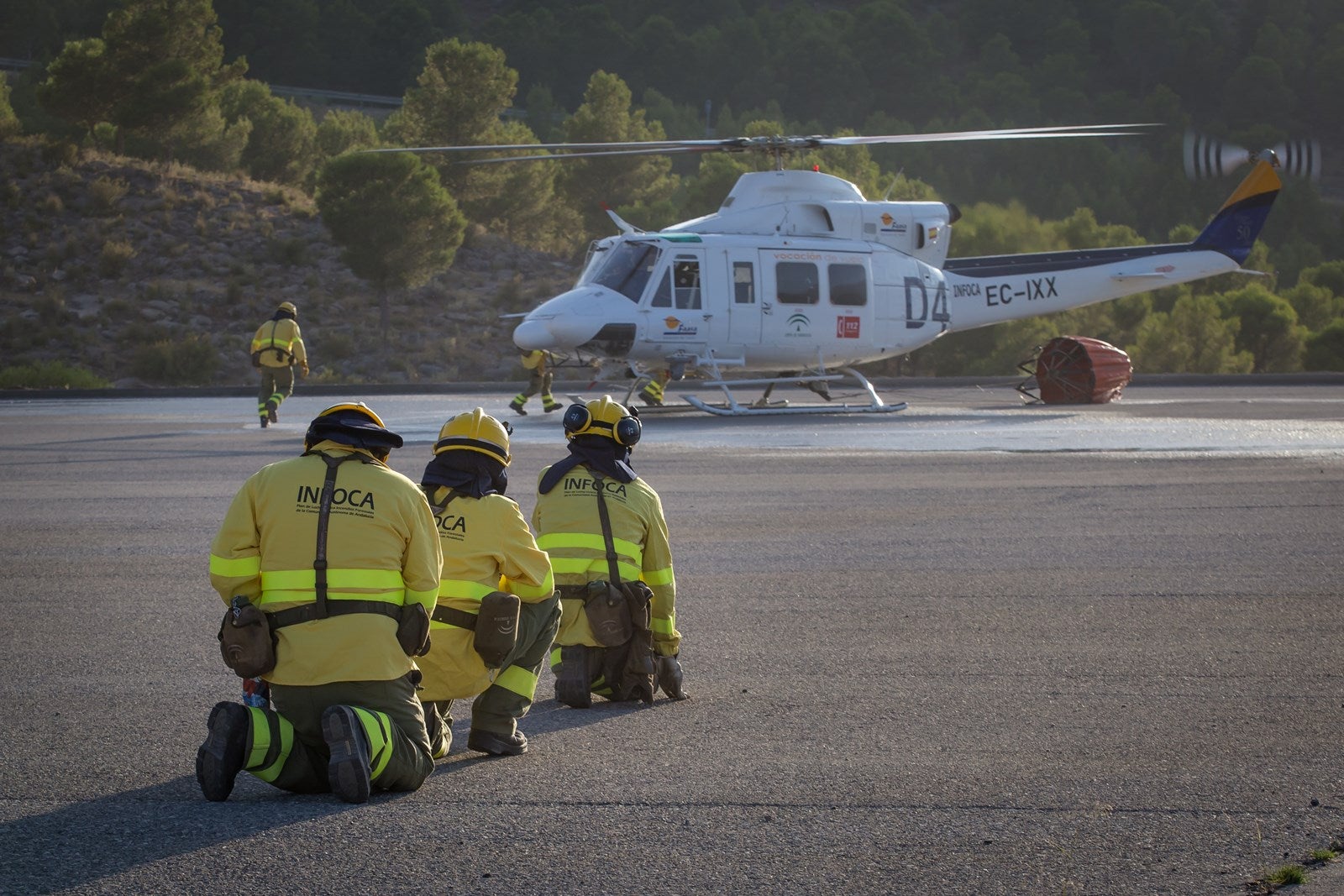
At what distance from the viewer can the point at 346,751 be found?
4918mm

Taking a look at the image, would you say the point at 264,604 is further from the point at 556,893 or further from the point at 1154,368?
the point at 1154,368

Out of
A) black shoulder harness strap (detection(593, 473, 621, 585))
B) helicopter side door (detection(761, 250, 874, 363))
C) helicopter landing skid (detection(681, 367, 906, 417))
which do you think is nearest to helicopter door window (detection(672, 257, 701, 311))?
helicopter side door (detection(761, 250, 874, 363))

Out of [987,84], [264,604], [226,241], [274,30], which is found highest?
[274,30]

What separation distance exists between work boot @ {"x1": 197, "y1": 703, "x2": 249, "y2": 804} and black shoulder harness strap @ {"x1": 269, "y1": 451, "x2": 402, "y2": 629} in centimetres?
33

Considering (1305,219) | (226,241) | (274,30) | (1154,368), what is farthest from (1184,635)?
(274,30)

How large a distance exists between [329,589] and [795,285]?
60.5 feet

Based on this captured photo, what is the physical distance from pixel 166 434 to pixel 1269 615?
14930mm

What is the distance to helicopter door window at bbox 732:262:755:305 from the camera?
74.0ft

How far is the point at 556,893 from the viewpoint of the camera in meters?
4.19

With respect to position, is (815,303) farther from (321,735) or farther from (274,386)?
(321,735)

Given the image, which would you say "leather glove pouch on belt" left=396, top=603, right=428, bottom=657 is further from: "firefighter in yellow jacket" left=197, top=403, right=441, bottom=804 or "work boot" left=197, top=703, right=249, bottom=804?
"work boot" left=197, top=703, right=249, bottom=804

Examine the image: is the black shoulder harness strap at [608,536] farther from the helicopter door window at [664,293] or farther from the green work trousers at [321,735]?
the helicopter door window at [664,293]

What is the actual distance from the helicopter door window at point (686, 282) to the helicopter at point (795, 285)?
25mm

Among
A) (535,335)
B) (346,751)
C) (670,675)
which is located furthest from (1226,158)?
(346,751)
